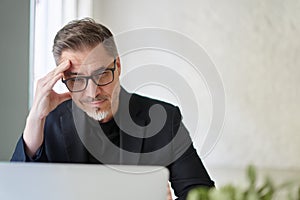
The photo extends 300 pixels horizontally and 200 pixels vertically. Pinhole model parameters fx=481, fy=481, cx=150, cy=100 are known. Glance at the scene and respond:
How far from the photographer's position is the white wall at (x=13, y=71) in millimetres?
1559

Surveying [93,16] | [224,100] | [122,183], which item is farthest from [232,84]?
[122,183]

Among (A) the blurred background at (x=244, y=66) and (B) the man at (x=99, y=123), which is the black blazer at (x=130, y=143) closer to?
(B) the man at (x=99, y=123)

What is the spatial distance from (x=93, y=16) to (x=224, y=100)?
0.83 m

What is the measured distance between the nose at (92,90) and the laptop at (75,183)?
0.74m

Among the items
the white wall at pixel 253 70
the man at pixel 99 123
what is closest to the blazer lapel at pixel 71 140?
the man at pixel 99 123

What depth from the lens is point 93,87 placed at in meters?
1.57

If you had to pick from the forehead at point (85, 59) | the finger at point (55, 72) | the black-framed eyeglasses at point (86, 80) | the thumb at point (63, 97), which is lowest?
the thumb at point (63, 97)

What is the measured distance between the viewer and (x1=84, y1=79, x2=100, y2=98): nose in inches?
61.0

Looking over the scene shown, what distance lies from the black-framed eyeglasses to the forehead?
0.03 m

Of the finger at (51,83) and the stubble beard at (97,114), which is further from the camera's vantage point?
the stubble beard at (97,114)

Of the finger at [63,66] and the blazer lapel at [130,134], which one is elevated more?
the finger at [63,66]

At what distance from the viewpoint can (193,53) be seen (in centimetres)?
236

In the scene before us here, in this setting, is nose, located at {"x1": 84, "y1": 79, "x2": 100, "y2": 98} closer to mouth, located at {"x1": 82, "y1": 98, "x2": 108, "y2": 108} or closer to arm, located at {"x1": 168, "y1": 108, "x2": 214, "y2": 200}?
mouth, located at {"x1": 82, "y1": 98, "x2": 108, "y2": 108}

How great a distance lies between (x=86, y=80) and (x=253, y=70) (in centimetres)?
116
